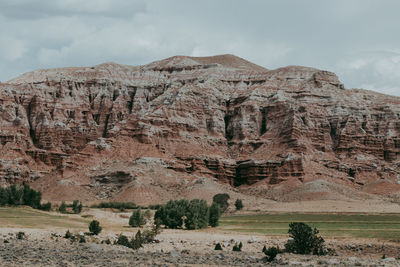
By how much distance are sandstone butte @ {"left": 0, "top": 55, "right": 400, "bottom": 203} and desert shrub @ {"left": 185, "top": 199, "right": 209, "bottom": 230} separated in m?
48.9

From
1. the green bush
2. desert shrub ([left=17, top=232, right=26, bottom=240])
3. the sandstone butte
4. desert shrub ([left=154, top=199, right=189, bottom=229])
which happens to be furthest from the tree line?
the green bush

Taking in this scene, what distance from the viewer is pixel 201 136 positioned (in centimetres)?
16512

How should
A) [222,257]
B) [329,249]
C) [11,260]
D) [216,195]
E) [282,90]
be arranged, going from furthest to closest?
[282,90], [216,195], [329,249], [222,257], [11,260]

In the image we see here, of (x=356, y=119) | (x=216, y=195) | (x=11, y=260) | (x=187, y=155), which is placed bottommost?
(x=11, y=260)

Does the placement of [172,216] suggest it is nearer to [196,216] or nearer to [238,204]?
[196,216]

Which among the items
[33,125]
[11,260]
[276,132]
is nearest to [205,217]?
[11,260]

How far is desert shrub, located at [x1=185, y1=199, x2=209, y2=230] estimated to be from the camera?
72250 mm

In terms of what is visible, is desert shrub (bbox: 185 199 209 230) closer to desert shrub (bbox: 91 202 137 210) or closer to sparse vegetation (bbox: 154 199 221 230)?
sparse vegetation (bbox: 154 199 221 230)

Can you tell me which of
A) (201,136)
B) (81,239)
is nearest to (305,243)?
(81,239)

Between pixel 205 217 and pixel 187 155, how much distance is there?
261ft

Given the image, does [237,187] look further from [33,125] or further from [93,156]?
[33,125]

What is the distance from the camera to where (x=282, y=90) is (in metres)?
176

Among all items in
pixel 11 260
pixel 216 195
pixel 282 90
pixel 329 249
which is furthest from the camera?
pixel 282 90

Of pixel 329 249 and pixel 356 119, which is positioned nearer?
pixel 329 249
